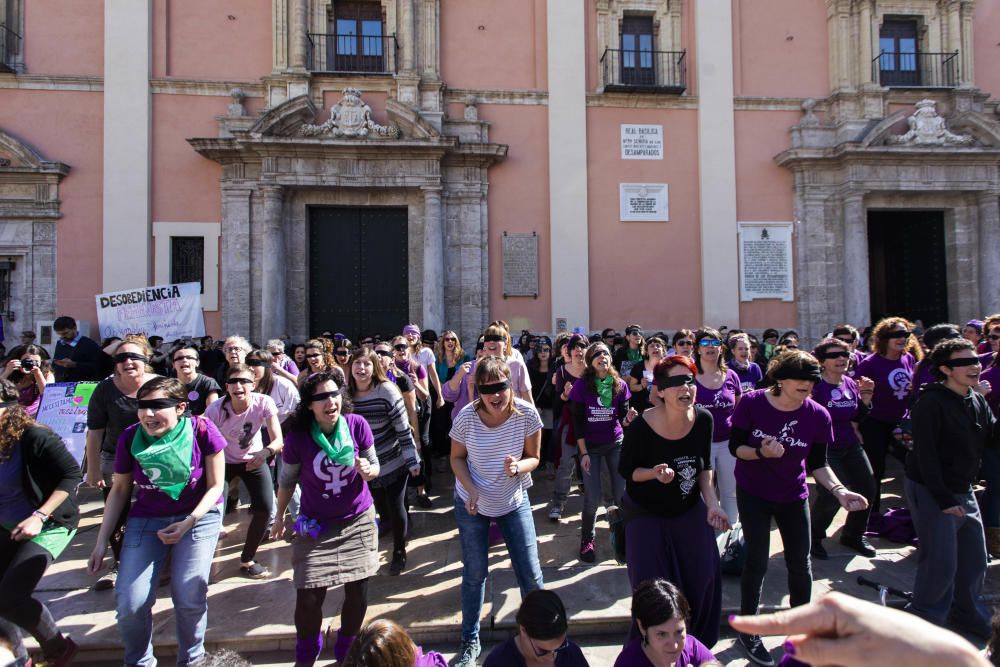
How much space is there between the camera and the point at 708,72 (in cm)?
1280

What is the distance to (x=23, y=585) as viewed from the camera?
3.12 metres

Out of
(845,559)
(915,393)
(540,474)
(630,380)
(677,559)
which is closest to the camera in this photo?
(677,559)

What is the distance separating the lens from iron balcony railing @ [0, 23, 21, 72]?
11258 millimetres

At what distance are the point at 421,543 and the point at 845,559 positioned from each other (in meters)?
3.51

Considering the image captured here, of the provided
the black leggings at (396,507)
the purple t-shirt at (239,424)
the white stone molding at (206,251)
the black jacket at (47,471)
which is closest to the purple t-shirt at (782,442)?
the black leggings at (396,507)

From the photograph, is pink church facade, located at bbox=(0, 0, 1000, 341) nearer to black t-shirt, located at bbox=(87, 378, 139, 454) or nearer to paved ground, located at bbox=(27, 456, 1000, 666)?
paved ground, located at bbox=(27, 456, 1000, 666)

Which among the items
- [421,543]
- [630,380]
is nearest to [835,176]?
[630,380]

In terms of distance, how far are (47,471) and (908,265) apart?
648 inches

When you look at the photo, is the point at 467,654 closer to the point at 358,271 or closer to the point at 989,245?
the point at 358,271

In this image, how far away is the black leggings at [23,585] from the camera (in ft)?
10.1

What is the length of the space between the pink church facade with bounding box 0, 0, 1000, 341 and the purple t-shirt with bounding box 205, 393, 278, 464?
23.7ft

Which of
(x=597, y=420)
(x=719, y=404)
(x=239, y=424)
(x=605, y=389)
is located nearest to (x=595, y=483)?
(x=597, y=420)

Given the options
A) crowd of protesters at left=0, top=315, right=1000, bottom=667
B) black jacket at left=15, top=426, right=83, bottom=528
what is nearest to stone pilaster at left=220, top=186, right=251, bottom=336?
crowd of protesters at left=0, top=315, right=1000, bottom=667

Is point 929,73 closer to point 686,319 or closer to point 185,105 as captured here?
point 686,319
